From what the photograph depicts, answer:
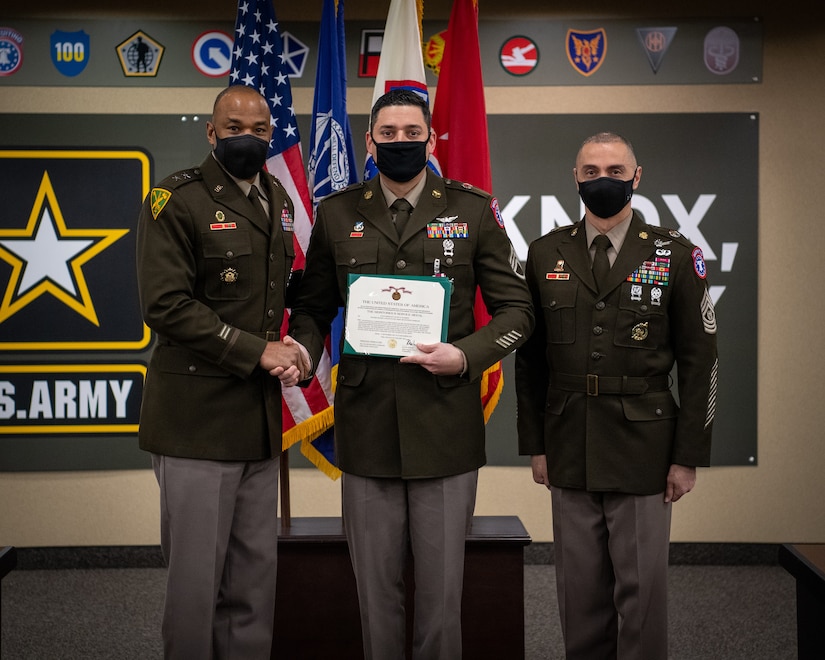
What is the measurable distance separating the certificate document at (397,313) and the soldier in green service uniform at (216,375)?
0.22 m

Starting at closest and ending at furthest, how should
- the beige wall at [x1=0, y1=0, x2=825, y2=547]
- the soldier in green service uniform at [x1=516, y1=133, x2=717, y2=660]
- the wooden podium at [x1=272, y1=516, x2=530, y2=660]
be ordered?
the soldier in green service uniform at [x1=516, y1=133, x2=717, y2=660], the wooden podium at [x1=272, y1=516, x2=530, y2=660], the beige wall at [x1=0, y1=0, x2=825, y2=547]

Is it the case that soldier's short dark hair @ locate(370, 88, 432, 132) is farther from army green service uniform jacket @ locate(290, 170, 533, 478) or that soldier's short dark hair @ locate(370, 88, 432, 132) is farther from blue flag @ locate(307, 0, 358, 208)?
blue flag @ locate(307, 0, 358, 208)

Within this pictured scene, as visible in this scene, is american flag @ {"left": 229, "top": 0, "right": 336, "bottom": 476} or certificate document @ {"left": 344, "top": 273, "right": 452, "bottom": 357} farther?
american flag @ {"left": 229, "top": 0, "right": 336, "bottom": 476}

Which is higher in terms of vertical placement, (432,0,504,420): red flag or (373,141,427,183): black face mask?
(432,0,504,420): red flag

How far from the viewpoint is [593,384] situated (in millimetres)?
2234

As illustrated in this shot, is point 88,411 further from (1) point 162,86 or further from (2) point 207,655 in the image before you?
(2) point 207,655

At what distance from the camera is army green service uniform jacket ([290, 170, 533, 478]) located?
2.06m

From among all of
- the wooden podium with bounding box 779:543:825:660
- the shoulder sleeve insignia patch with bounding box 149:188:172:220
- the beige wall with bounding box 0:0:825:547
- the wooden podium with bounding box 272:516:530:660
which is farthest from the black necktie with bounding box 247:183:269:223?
the beige wall with bounding box 0:0:825:547

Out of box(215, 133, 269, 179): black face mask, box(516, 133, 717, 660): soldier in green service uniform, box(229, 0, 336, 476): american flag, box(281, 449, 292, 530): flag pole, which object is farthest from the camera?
box(229, 0, 336, 476): american flag

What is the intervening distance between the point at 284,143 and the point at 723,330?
233cm

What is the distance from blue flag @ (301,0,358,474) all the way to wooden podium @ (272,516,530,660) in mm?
418

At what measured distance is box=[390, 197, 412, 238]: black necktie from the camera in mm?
2131

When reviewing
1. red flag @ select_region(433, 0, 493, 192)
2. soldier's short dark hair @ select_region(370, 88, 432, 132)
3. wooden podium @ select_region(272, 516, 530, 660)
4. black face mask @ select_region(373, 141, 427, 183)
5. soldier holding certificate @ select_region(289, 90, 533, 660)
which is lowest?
wooden podium @ select_region(272, 516, 530, 660)

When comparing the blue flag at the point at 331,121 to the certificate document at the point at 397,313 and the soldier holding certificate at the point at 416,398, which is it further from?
the certificate document at the point at 397,313
